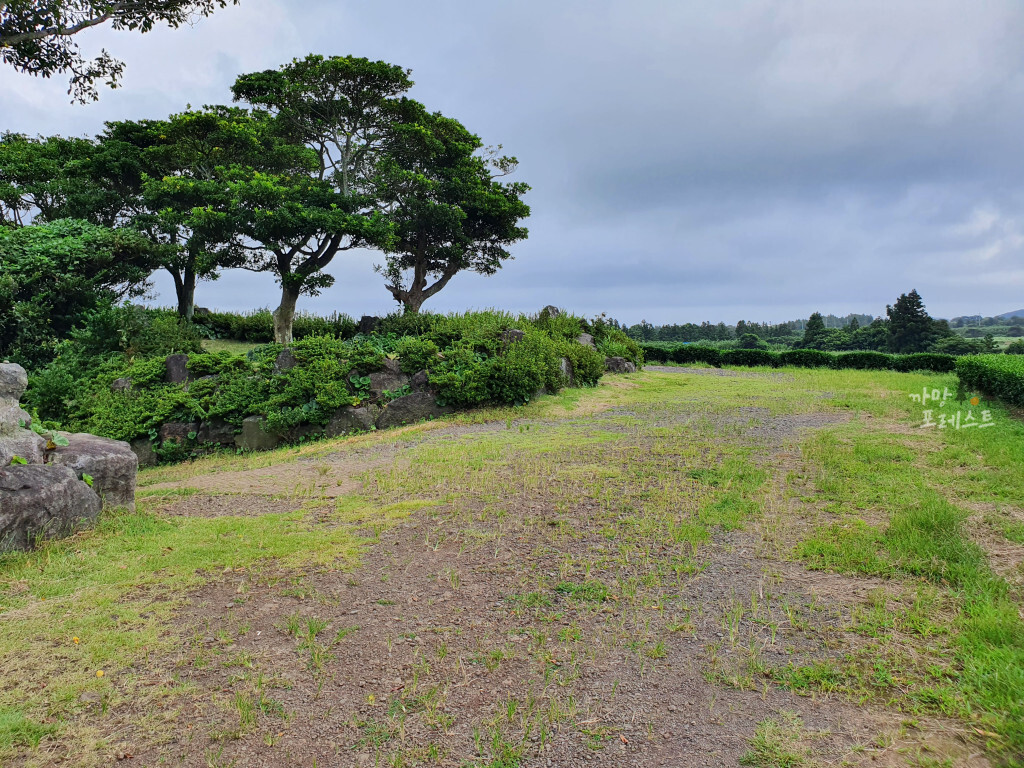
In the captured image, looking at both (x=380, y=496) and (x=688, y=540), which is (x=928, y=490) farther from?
(x=380, y=496)

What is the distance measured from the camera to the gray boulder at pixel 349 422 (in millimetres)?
10125

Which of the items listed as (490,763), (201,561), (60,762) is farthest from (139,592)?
(490,763)

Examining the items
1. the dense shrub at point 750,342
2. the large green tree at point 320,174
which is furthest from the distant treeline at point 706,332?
the large green tree at point 320,174

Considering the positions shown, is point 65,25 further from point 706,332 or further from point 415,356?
point 706,332

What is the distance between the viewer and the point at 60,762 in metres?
2.22

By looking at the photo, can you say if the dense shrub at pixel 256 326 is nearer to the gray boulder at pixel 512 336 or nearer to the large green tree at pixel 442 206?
the large green tree at pixel 442 206

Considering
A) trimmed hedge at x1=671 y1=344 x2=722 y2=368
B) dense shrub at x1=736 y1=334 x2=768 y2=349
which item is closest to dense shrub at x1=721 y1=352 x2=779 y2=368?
trimmed hedge at x1=671 y1=344 x2=722 y2=368

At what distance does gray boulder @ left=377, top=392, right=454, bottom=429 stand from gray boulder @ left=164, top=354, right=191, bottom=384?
13.7ft

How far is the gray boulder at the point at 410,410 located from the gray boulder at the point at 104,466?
5.10 m

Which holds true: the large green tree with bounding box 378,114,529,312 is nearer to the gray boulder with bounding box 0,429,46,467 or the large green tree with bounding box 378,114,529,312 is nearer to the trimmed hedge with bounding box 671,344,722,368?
the trimmed hedge with bounding box 671,344,722,368

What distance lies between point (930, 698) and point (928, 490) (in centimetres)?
369

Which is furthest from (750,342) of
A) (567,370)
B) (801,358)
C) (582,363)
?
(567,370)

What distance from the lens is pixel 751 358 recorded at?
25297mm

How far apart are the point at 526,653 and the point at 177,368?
35.9ft
